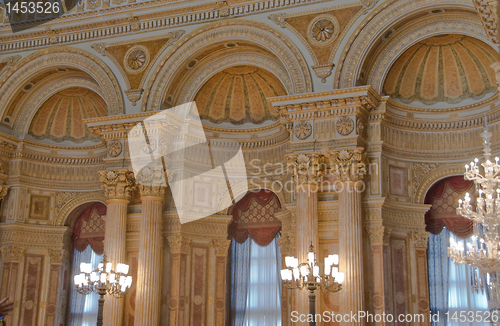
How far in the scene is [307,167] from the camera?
52.4 feet

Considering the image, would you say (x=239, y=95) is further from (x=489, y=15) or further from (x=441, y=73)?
(x=489, y=15)

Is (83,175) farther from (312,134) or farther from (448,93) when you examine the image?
(448,93)

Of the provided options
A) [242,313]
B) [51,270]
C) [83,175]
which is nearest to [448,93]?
[242,313]

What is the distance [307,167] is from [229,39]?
15.2 ft

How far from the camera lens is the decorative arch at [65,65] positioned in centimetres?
1892

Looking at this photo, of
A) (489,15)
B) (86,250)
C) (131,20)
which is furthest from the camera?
(86,250)

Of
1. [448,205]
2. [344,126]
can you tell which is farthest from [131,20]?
[448,205]

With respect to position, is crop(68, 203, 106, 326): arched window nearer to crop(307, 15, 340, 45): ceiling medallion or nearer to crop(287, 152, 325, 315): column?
crop(287, 152, 325, 315): column

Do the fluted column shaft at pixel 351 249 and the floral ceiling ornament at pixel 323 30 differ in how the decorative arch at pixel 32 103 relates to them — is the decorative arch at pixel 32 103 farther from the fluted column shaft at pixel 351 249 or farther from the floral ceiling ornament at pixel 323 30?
the fluted column shaft at pixel 351 249

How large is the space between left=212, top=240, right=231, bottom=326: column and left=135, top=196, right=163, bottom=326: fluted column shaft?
2.01m

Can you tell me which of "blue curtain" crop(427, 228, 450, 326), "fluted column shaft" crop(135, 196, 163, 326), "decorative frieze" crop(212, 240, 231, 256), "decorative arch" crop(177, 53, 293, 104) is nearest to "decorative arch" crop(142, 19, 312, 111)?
"decorative arch" crop(177, 53, 293, 104)

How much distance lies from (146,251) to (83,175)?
517 cm

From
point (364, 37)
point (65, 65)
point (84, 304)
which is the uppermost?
point (65, 65)

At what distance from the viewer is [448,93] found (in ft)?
57.9
